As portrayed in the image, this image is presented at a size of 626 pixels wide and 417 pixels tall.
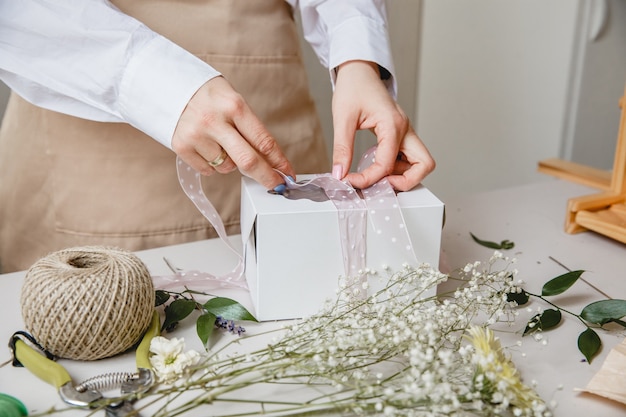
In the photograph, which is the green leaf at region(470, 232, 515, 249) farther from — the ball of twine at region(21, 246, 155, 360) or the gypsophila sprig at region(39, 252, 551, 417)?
the ball of twine at region(21, 246, 155, 360)

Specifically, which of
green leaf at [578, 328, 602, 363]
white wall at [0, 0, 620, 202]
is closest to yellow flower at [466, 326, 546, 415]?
green leaf at [578, 328, 602, 363]

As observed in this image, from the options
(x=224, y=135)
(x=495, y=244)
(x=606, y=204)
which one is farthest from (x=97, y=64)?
(x=606, y=204)

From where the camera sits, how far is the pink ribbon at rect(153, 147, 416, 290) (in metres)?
0.71

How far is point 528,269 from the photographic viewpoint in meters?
0.88

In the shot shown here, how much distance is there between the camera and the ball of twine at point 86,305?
583 millimetres

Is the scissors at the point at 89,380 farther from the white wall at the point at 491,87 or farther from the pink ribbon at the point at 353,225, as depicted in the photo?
the white wall at the point at 491,87

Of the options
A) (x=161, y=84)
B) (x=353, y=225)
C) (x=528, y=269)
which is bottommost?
(x=528, y=269)

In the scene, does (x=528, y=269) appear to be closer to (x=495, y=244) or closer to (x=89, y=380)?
(x=495, y=244)

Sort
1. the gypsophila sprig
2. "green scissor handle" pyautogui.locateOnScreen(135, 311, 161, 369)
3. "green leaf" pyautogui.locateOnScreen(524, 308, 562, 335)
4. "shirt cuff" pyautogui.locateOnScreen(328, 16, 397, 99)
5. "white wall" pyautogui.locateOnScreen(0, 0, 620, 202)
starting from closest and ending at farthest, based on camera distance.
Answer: the gypsophila sprig < "green scissor handle" pyautogui.locateOnScreen(135, 311, 161, 369) < "green leaf" pyautogui.locateOnScreen(524, 308, 562, 335) < "shirt cuff" pyautogui.locateOnScreen(328, 16, 397, 99) < "white wall" pyautogui.locateOnScreen(0, 0, 620, 202)

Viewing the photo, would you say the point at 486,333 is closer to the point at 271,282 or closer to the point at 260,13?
the point at 271,282

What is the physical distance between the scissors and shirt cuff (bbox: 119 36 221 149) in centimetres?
27

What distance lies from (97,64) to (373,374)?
0.51 meters

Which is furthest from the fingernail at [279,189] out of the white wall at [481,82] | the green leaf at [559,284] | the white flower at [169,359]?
the white wall at [481,82]

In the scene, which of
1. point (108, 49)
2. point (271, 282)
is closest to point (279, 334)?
point (271, 282)
